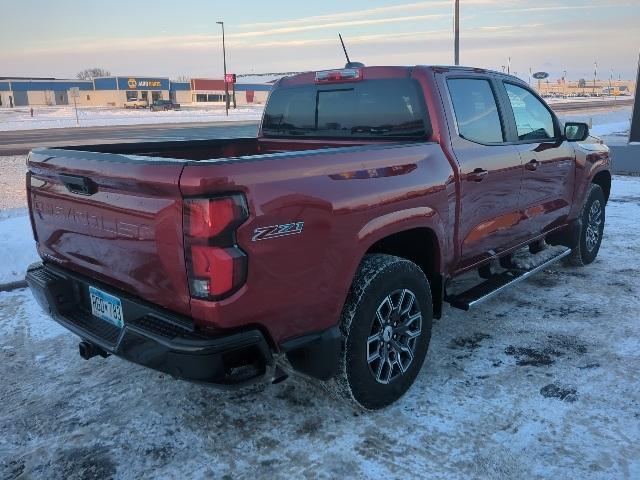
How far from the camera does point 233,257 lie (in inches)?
89.0

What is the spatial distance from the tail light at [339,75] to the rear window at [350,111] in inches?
1.6

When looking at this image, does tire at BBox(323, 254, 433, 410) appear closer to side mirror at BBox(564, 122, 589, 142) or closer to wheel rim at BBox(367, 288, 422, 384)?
wheel rim at BBox(367, 288, 422, 384)

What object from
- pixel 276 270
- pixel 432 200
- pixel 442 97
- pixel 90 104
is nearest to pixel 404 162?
pixel 432 200

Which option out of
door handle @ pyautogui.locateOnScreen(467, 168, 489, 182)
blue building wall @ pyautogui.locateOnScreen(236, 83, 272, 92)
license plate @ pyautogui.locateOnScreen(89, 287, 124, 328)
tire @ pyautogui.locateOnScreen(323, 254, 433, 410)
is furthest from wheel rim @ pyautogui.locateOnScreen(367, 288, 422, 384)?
blue building wall @ pyautogui.locateOnScreen(236, 83, 272, 92)

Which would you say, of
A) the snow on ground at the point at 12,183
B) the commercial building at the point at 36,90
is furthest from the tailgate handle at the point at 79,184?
the commercial building at the point at 36,90

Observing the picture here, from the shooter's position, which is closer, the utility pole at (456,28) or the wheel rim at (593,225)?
the wheel rim at (593,225)

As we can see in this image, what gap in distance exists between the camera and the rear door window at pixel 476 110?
370cm

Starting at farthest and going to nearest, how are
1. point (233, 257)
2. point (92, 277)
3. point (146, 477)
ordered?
point (92, 277) < point (146, 477) < point (233, 257)

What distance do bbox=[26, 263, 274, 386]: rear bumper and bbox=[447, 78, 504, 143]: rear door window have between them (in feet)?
6.92

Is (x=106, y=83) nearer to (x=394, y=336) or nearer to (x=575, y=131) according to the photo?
(x=575, y=131)

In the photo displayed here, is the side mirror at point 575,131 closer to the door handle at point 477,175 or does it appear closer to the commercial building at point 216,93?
the door handle at point 477,175

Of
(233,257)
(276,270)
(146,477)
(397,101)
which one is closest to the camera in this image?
(233,257)

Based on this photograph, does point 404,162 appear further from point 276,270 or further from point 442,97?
point 276,270

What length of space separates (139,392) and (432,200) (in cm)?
215
